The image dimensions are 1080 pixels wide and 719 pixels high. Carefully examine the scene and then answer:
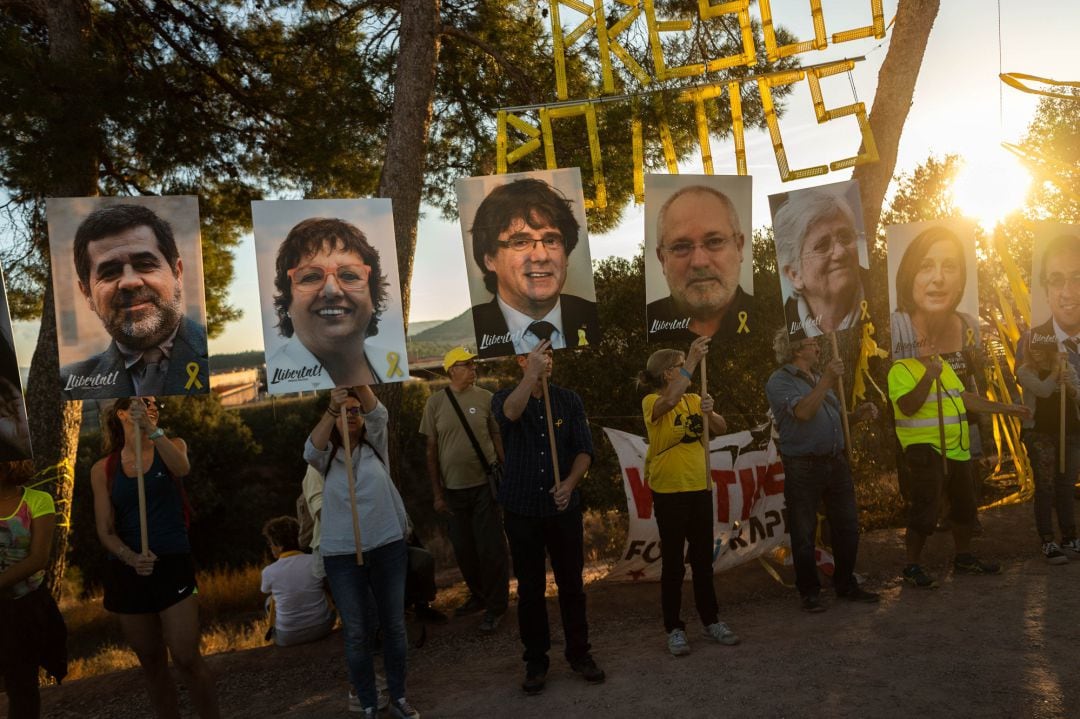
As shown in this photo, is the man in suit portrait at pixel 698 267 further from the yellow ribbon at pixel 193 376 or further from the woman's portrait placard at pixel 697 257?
the yellow ribbon at pixel 193 376

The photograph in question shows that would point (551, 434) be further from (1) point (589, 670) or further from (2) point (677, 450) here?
(1) point (589, 670)

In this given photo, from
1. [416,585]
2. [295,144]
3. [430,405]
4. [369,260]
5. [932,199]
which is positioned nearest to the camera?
[369,260]

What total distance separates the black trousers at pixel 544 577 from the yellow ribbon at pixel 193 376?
73.8 inches

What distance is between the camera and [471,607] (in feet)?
22.2

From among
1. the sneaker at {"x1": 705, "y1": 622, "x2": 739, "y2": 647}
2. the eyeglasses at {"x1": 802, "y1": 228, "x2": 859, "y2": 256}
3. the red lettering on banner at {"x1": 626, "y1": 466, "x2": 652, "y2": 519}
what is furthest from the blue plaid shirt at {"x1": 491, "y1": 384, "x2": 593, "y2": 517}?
the eyeglasses at {"x1": 802, "y1": 228, "x2": 859, "y2": 256}

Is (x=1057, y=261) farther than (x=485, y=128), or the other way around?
(x=485, y=128)

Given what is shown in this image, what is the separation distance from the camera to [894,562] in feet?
23.6

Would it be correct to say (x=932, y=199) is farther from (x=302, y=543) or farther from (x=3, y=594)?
(x=3, y=594)

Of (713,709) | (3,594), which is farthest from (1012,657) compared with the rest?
(3,594)

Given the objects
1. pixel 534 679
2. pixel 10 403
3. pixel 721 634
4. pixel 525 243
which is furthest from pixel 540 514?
pixel 10 403

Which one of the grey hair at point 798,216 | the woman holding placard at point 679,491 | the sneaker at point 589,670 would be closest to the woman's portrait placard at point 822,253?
the grey hair at point 798,216

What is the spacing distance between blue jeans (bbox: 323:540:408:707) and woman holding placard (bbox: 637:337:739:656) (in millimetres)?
1658

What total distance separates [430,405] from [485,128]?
4634 mm

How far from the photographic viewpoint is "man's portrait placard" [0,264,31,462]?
4.66 meters
